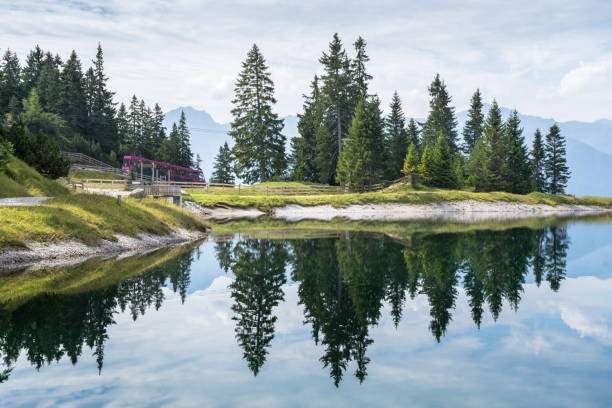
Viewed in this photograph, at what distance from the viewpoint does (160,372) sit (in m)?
6.95

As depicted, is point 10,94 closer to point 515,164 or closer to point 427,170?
point 427,170

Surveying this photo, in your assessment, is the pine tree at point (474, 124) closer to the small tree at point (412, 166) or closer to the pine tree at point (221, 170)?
the small tree at point (412, 166)

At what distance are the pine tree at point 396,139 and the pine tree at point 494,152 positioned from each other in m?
14.3

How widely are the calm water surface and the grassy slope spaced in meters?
38.3

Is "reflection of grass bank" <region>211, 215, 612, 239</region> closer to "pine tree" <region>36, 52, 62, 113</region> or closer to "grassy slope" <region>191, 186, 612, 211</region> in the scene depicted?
"grassy slope" <region>191, 186, 612, 211</region>

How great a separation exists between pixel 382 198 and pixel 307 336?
53.7m

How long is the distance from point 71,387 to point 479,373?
5955mm

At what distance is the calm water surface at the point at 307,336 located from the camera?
20.5 ft

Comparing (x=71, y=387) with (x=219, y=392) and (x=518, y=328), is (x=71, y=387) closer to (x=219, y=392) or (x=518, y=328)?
(x=219, y=392)

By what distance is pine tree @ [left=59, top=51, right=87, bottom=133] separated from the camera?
93.9 metres

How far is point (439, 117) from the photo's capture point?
299 feet

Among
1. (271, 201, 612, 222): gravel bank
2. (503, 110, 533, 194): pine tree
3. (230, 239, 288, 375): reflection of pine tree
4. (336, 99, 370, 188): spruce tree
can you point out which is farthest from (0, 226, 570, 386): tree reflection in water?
(503, 110, 533, 194): pine tree

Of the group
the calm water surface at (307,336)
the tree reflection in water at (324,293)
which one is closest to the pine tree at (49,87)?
the tree reflection in water at (324,293)

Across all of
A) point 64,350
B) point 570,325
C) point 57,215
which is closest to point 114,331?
point 64,350
